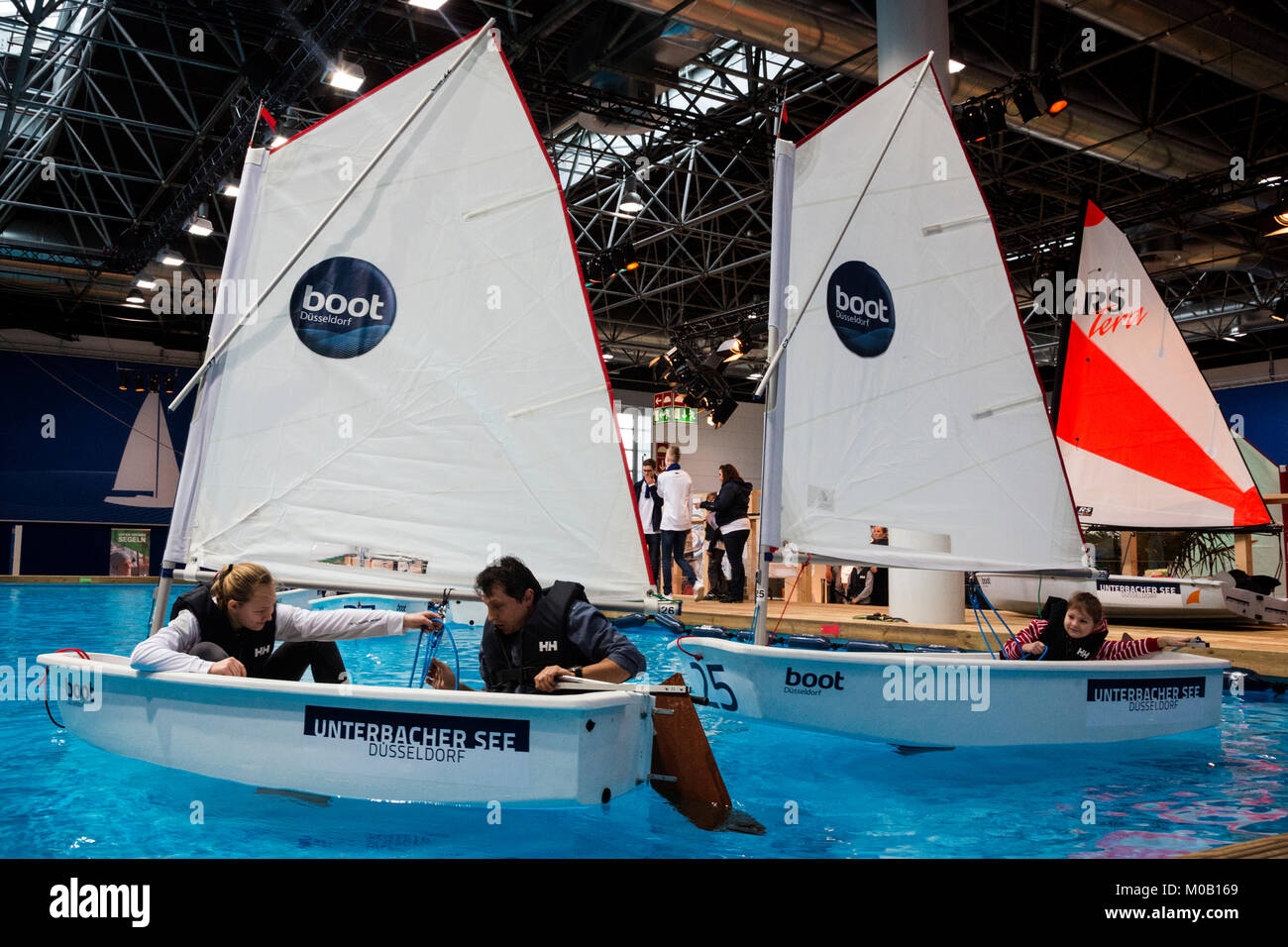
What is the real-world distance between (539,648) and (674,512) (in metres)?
7.23

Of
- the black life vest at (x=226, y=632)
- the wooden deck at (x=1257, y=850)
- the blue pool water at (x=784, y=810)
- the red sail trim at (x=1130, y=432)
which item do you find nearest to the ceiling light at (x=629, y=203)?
the red sail trim at (x=1130, y=432)

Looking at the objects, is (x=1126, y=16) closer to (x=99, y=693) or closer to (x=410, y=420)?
(x=410, y=420)

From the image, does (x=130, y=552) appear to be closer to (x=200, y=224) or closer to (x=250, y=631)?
(x=200, y=224)

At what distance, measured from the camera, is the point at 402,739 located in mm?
3037

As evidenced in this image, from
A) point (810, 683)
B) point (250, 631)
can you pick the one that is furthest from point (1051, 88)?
point (250, 631)

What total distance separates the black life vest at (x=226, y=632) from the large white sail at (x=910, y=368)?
2.39m

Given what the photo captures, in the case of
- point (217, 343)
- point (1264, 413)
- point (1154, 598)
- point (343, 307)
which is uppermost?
point (1264, 413)

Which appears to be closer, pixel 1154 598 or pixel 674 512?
pixel 1154 598

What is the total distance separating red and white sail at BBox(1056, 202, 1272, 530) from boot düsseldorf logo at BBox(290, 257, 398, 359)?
5.91 meters

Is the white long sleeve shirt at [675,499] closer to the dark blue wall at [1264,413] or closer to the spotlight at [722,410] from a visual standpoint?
the spotlight at [722,410]

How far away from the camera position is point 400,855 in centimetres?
299

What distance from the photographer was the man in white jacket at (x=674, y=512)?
10664 millimetres

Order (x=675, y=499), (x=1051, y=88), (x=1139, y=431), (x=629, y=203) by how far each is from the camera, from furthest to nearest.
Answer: (x=629, y=203)
(x=675, y=499)
(x=1051, y=88)
(x=1139, y=431)
